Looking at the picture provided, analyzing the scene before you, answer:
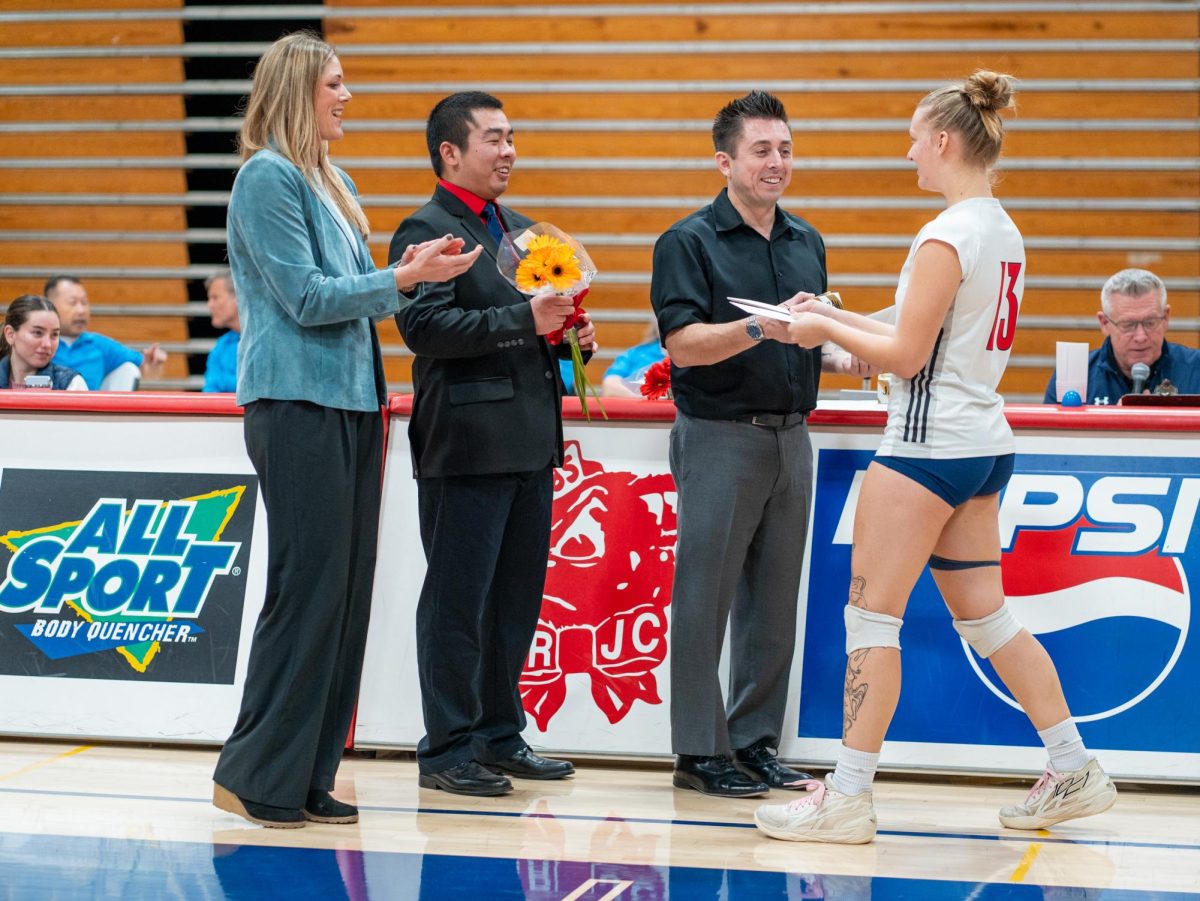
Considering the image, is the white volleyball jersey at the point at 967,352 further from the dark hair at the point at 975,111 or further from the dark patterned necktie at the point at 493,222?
the dark patterned necktie at the point at 493,222

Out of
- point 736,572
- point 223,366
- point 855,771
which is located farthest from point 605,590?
point 223,366

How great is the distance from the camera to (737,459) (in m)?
3.63

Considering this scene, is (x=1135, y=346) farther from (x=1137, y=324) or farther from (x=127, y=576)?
(x=127, y=576)

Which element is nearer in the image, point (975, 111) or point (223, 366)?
point (975, 111)

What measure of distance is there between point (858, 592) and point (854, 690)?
226 millimetres

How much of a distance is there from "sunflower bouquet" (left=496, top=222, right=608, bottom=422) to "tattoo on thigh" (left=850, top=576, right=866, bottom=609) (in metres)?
0.84

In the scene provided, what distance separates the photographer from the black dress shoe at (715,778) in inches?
143

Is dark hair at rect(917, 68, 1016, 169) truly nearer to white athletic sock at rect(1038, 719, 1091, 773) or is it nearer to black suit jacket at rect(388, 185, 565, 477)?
black suit jacket at rect(388, 185, 565, 477)

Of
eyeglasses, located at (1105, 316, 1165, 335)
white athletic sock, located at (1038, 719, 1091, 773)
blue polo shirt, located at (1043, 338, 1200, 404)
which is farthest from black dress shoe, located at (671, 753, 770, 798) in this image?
eyeglasses, located at (1105, 316, 1165, 335)

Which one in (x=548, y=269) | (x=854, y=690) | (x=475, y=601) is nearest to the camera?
(x=854, y=690)

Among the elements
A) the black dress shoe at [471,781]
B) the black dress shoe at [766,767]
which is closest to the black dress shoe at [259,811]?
the black dress shoe at [471,781]

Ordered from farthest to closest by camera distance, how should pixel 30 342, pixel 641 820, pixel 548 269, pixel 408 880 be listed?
pixel 30 342
pixel 548 269
pixel 641 820
pixel 408 880

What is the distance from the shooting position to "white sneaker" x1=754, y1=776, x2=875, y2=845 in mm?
3164

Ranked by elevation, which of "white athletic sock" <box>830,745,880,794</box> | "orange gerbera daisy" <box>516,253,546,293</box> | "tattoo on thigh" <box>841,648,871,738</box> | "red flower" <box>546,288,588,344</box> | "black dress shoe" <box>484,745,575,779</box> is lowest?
"black dress shoe" <box>484,745,575,779</box>
